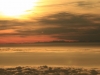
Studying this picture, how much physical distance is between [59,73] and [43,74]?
3.64 feet

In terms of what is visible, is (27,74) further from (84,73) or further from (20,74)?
(84,73)

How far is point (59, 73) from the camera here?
1775 centimetres

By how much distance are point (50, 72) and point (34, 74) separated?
133 centimetres

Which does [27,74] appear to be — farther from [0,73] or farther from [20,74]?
[0,73]

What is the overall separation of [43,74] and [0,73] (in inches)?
→ 114

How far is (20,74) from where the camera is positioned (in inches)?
692

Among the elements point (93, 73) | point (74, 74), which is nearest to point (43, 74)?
point (74, 74)

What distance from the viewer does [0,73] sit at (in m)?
17.9

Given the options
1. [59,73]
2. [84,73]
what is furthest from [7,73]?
[84,73]

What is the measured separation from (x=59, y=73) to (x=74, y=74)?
106 centimetres

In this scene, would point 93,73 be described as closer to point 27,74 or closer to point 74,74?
point 74,74

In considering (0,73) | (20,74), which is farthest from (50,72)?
(0,73)

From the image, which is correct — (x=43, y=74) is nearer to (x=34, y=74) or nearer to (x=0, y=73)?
A: (x=34, y=74)

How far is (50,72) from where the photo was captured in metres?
18.3
